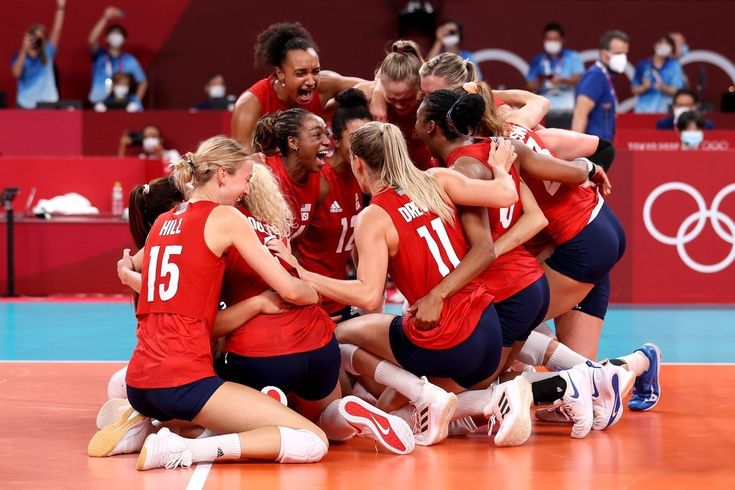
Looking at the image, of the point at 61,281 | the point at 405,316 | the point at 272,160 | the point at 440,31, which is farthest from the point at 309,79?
the point at 440,31

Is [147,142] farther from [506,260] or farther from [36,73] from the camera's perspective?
[506,260]

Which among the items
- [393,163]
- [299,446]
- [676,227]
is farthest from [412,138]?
[676,227]

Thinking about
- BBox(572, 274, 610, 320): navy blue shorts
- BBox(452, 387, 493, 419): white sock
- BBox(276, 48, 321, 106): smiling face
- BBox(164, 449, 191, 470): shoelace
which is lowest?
BBox(164, 449, 191, 470): shoelace

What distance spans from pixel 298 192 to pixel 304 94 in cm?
87

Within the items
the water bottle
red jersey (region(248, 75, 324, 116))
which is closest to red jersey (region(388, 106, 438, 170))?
red jersey (region(248, 75, 324, 116))

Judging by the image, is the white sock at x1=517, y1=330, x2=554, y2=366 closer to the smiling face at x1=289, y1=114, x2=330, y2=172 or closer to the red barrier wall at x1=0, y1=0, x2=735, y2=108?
the smiling face at x1=289, y1=114, x2=330, y2=172

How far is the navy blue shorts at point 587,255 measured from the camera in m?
6.48

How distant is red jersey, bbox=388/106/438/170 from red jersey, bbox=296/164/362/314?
0.49 m

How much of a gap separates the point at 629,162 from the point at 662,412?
4.88 metres

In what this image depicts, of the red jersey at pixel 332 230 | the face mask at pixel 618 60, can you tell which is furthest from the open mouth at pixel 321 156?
the face mask at pixel 618 60

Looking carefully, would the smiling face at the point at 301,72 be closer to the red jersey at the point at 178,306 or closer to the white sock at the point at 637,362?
the red jersey at the point at 178,306

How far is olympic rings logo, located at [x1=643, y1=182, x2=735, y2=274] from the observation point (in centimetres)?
1090

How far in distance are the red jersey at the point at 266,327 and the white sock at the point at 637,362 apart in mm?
1746

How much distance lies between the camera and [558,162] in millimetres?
6207
